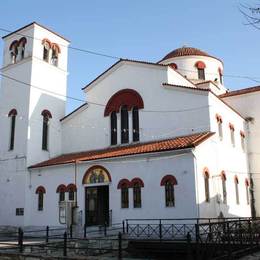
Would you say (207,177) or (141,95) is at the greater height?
(141,95)

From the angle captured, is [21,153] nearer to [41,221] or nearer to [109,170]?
[41,221]

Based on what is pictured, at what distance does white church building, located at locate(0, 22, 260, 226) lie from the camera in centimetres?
2150

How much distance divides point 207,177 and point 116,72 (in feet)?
35.3

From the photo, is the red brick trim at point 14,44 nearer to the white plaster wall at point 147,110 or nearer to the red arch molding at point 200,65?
the white plaster wall at point 147,110

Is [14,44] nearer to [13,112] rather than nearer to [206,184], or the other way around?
[13,112]

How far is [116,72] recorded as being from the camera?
28.1 metres

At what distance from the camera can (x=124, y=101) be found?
2694cm

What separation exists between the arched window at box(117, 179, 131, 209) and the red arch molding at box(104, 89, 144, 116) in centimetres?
560

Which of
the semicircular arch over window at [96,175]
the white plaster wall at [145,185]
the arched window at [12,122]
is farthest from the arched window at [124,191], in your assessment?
the arched window at [12,122]

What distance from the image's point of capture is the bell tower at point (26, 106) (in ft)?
91.0

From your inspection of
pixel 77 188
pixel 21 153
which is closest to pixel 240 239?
pixel 77 188

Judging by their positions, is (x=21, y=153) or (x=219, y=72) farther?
(x=219, y=72)

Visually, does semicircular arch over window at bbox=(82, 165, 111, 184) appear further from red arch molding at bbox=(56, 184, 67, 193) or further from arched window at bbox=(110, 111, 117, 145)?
arched window at bbox=(110, 111, 117, 145)

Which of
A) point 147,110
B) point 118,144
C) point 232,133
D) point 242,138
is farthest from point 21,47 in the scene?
point 242,138
